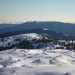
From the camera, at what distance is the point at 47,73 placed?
31125mm

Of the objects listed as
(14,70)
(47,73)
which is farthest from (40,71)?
(14,70)

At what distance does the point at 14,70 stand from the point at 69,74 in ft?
28.1

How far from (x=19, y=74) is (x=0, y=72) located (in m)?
3.28

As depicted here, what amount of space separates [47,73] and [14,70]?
17.6 ft

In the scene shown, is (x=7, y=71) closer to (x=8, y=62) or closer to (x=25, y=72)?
(x=25, y=72)

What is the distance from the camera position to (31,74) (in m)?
30.6

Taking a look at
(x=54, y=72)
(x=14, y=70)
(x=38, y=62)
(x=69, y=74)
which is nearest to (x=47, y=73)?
(x=54, y=72)

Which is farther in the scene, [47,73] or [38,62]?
[38,62]

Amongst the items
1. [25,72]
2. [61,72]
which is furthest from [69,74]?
[25,72]

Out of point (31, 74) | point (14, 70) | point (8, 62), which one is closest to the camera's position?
point (31, 74)

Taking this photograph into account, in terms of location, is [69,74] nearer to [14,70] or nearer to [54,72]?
[54,72]

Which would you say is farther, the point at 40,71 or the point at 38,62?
the point at 38,62

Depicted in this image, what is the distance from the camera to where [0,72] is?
105 ft

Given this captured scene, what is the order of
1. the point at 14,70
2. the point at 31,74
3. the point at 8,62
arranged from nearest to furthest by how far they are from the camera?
the point at 31,74 → the point at 14,70 → the point at 8,62
